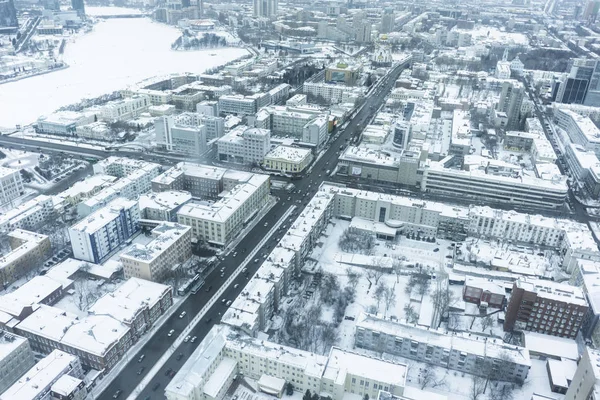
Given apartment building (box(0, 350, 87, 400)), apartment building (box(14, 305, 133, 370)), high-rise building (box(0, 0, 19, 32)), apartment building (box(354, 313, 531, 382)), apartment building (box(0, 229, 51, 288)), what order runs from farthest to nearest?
high-rise building (box(0, 0, 19, 32)), apartment building (box(0, 229, 51, 288)), apartment building (box(354, 313, 531, 382)), apartment building (box(14, 305, 133, 370)), apartment building (box(0, 350, 87, 400))

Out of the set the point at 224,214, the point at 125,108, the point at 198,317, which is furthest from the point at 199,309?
the point at 125,108

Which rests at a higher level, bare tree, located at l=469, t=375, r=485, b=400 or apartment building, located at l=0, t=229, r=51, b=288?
apartment building, located at l=0, t=229, r=51, b=288

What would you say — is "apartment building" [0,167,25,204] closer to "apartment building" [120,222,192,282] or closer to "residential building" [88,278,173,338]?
"apartment building" [120,222,192,282]

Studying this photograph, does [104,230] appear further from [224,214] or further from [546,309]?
[546,309]

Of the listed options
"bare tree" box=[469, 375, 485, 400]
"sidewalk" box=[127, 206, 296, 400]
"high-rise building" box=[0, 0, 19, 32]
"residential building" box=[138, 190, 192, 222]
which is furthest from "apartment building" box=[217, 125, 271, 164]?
"high-rise building" box=[0, 0, 19, 32]

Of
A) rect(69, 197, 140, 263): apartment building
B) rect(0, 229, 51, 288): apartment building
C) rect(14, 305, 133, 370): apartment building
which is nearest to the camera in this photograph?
rect(14, 305, 133, 370): apartment building

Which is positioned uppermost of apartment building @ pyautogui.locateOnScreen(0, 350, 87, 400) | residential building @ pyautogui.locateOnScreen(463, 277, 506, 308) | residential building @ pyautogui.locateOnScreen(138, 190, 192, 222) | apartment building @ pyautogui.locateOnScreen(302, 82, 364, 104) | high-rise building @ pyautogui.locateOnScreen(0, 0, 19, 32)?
high-rise building @ pyautogui.locateOnScreen(0, 0, 19, 32)
